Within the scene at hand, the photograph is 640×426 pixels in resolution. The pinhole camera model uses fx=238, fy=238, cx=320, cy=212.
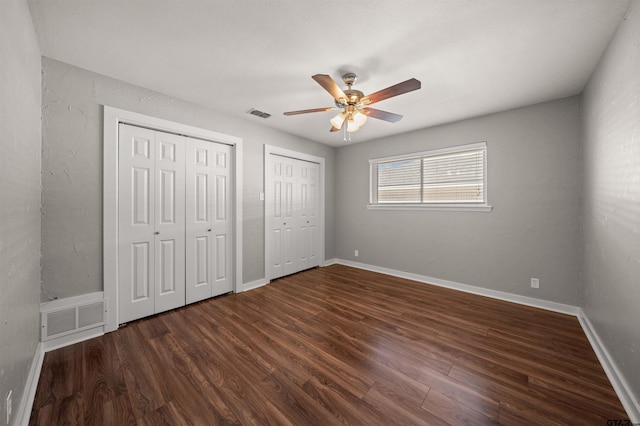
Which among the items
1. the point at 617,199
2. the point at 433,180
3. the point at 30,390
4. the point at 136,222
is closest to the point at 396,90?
the point at 617,199

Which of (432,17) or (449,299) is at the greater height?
(432,17)

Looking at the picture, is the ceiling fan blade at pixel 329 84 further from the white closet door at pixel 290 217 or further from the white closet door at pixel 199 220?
the white closet door at pixel 290 217

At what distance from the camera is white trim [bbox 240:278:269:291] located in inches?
135

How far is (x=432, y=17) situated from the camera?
1.56 m

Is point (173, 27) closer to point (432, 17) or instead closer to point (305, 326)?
point (432, 17)

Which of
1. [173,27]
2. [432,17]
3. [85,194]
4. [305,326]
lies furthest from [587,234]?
[85,194]

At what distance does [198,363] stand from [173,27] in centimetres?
247

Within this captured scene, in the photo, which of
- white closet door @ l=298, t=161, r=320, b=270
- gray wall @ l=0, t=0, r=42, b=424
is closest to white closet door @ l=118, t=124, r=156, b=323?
gray wall @ l=0, t=0, r=42, b=424

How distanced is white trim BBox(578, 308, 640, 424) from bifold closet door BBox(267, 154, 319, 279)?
3.56 meters

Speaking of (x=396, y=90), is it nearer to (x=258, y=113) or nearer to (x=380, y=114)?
(x=380, y=114)

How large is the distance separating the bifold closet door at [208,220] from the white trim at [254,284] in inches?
8.2

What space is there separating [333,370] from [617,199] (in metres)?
2.37

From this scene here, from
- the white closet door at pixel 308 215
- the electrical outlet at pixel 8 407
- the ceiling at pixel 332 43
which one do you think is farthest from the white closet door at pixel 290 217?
the electrical outlet at pixel 8 407

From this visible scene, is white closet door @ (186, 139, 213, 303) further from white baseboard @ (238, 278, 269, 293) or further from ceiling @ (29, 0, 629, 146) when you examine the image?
ceiling @ (29, 0, 629, 146)
